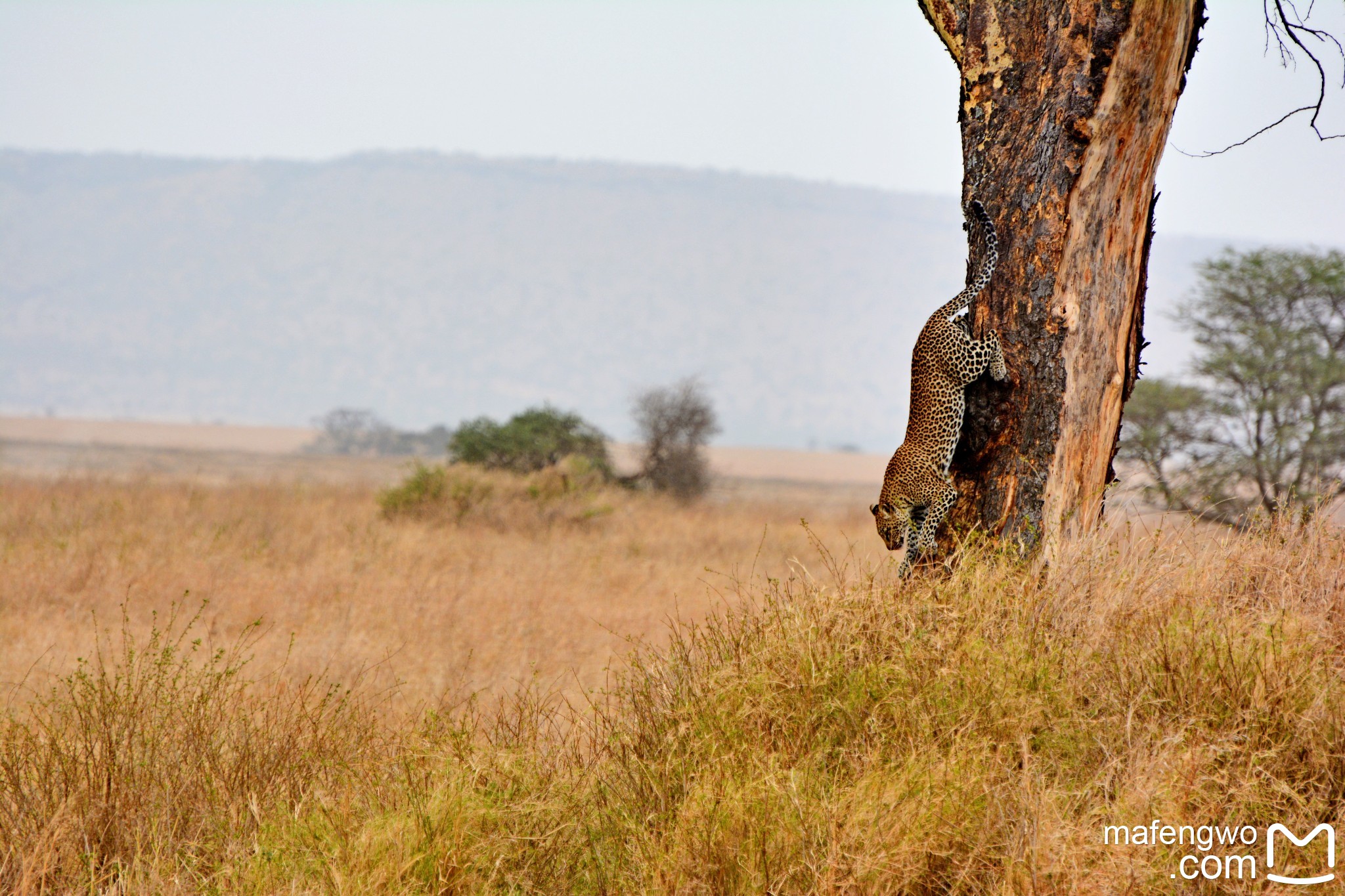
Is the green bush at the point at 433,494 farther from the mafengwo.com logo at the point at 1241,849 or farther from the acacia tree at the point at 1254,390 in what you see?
the mafengwo.com logo at the point at 1241,849

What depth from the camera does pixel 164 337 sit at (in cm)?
14738

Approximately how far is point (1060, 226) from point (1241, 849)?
284cm

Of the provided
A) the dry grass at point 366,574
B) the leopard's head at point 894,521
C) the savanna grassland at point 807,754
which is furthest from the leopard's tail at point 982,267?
the dry grass at point 366,574

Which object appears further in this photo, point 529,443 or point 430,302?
point 430,302

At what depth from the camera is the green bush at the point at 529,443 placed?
18.0 m

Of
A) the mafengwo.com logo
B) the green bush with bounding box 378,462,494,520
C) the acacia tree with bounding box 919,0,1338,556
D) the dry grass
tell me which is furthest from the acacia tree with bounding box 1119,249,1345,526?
the mafengwo.com logo

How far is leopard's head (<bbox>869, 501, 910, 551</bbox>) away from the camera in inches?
207

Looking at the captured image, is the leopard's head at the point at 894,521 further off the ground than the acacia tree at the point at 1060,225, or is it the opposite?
the acacia tree at the point at 1060,225

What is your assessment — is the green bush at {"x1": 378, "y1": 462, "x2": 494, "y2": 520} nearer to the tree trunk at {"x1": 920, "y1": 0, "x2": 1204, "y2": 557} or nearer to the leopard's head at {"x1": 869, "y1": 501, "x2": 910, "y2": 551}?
the leopard's head at {"x1": 869, "y1": 501, "x2": 910, "y2": 551}

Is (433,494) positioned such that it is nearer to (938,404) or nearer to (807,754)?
(938,404)

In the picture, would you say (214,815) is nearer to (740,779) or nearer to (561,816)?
(561,816)

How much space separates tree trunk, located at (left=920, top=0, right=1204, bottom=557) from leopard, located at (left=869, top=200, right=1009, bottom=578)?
96mm

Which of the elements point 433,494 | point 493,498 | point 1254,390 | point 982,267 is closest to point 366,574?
point 433,494

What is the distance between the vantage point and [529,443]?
18.3 m
